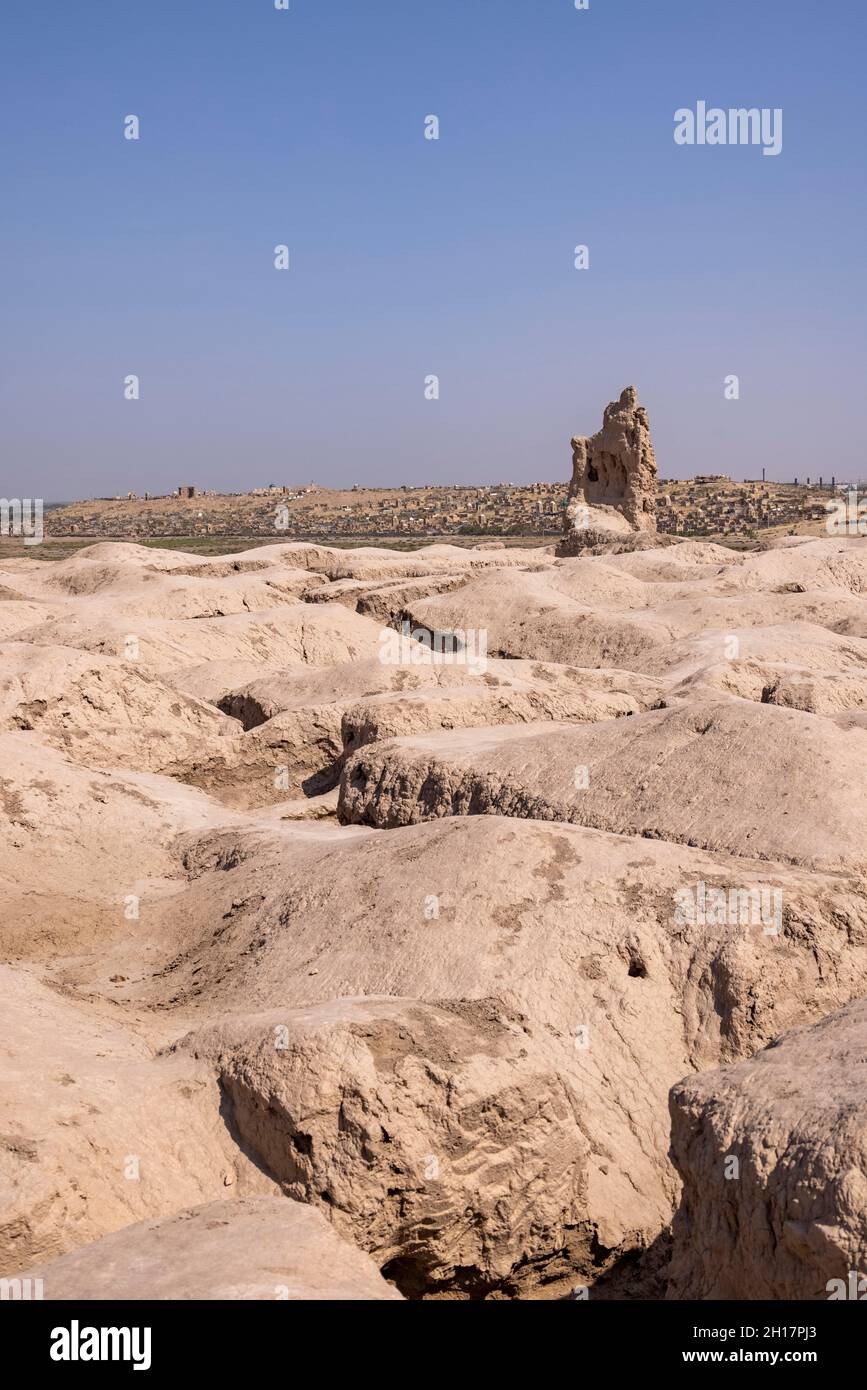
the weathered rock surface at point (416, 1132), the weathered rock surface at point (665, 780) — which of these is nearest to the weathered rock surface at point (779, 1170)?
the weathered rock surface at point (416, 1132)

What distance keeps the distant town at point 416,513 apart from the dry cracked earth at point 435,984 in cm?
3831

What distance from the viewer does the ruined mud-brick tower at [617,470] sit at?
91.5 ft

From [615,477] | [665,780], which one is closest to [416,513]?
[615,477]

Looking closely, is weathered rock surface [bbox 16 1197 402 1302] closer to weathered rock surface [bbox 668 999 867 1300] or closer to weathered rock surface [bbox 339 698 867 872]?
weathered rock surface [bbox 668 999 867 1300]

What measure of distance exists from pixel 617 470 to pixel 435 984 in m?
23.0

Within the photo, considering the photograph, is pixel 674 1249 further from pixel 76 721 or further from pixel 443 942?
pixel 76 721

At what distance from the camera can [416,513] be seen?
8144 centimetres

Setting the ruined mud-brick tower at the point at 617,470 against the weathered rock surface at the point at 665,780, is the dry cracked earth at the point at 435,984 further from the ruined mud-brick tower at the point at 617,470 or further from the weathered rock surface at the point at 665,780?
the ruined mud-brick tower at the point at 617,470

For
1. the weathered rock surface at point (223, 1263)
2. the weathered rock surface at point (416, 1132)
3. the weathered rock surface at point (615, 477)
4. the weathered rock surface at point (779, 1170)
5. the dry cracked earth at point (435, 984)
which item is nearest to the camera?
the weathered rock surface at point (223, 1263)

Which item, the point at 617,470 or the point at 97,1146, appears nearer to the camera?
the point at 97,1146

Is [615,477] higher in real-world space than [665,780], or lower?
higher

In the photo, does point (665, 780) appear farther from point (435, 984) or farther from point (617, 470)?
point (617, 470)

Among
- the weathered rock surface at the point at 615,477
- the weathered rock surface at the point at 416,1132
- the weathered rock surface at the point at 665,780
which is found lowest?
the weathered rock surface at the point at 416,1132

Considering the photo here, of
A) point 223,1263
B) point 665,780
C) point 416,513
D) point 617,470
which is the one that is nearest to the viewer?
point 223,1263
